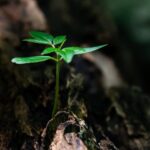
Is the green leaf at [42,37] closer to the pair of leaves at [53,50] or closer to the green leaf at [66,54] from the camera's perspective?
the pair of leaves at [53,50]

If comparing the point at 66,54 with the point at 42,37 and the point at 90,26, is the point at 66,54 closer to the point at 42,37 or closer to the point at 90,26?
the point at 42,37

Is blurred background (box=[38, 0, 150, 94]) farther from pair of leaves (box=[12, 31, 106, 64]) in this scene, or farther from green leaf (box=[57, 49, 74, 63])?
green leaf (box=[57, 49, 74, 63])

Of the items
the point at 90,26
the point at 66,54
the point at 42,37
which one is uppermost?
the point at 90,26

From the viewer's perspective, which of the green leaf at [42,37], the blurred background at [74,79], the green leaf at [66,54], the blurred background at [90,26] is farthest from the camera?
the blurred background at [90,26]

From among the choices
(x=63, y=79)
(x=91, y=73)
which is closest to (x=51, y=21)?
(x=91, y=73)

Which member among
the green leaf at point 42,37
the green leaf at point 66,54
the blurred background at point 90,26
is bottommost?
the green leaf at point 66,54

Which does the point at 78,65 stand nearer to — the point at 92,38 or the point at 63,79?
the point at 63,79

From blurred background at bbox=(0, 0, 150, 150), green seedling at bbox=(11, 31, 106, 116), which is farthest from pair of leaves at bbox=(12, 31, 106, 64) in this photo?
blurred background at bbox=(0, 0, 150, 150)

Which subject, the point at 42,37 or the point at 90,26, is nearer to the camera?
the point at 42,37

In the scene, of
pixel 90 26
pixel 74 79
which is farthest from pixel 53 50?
pixel 90 26

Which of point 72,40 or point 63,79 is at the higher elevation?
point 72,40

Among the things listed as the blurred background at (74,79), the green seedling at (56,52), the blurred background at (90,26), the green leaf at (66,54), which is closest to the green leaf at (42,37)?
the green seedling at (56,52)
